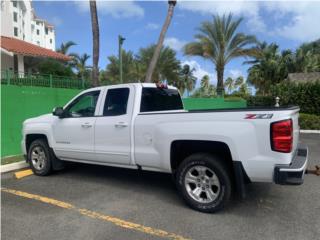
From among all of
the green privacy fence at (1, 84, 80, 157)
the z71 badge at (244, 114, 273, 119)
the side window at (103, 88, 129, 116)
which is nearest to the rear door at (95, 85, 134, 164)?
the side window at (103, 88, 129, 116)

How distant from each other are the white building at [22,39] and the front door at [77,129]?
3.91 meters

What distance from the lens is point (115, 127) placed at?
5.50 m

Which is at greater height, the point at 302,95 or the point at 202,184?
the point at 302,95

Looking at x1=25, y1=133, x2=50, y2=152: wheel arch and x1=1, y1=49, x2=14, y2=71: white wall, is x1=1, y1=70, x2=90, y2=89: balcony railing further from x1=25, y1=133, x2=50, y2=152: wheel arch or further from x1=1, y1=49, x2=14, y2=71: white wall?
x1=1, y1=49, x2=14, y2=71: white wall

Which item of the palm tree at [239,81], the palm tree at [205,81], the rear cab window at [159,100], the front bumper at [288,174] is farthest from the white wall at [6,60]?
the palm tree at [239,81]

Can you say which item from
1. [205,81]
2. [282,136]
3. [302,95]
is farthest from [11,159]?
[205,81]

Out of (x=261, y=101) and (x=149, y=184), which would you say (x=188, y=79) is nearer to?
(x=261, y=101)

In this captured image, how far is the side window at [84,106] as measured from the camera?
6083mm

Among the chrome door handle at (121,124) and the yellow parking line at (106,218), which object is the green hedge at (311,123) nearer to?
the chrome door handle at (121,124)

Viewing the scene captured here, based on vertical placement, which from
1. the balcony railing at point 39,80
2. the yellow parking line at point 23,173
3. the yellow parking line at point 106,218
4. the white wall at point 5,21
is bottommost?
the yellow parking line at point 106,218

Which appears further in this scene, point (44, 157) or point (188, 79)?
point (188, 79)

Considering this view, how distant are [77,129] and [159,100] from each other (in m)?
1.67

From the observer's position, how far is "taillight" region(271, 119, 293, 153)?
4.00 m

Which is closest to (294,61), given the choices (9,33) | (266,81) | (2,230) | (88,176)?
(266,81)
